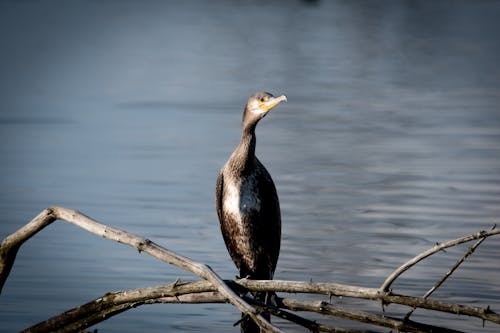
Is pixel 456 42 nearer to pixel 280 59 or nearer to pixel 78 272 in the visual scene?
pixel 280 59

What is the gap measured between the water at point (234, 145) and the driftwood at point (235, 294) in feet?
5.04

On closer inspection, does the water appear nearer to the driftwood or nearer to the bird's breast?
the bird's breast

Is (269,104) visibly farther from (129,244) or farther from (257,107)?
(129,244)

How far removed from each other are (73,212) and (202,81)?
13002 mm

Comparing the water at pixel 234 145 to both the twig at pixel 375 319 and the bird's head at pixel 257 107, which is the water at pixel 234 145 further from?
the twig at pixel 375 319

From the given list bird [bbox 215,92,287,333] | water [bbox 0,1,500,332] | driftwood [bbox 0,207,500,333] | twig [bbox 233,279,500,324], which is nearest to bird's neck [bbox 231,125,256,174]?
bird [bbox 215,92,287,333]

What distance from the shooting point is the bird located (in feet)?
21.2

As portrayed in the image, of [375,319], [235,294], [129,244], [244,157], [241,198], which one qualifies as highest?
[244,157]

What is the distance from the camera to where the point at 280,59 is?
20.8m

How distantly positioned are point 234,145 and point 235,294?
25.7 feet

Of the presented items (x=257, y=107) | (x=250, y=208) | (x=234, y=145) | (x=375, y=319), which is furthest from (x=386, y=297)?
(x=234, y=145)

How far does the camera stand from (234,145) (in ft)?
41.6

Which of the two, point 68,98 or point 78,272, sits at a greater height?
point 68,98

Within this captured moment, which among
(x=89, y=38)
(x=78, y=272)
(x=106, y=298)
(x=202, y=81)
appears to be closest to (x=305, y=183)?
(x=78, y=272)
